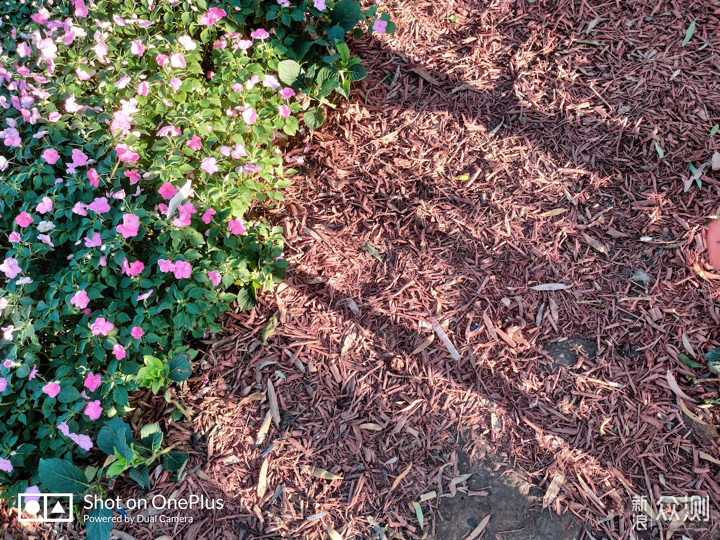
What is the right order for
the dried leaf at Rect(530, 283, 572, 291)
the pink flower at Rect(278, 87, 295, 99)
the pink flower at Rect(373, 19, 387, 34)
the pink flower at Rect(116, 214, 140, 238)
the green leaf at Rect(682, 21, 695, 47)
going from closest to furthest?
1. the pink flower at Rect(116, 214, 140, 238)
2. the dried leaf at Rect(530, 283, 572, 291)
3. the pink flower at Rect(278, 87, 295, 99)
4. the pink flower at Rect(373, 19, 387, 34)
5. the green leaf at Rect(682, 21, 695, 47)

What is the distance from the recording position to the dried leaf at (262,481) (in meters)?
2.26

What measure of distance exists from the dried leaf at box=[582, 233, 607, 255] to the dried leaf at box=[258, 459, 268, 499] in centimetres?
198

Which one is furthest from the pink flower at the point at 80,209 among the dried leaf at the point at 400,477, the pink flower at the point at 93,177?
the dried leaf at the point at 400,477

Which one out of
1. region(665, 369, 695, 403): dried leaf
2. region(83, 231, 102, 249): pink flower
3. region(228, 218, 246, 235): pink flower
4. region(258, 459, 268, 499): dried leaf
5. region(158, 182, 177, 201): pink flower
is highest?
region(158, 182, 177, 201): pink flower

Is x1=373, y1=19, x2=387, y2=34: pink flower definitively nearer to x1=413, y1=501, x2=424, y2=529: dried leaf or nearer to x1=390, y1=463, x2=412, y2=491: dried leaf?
x1=390, y1=463, x2=412, y2=491: dried leaf

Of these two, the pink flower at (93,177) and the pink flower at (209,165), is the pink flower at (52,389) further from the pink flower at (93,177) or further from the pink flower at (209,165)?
the pink flower at (209,165)

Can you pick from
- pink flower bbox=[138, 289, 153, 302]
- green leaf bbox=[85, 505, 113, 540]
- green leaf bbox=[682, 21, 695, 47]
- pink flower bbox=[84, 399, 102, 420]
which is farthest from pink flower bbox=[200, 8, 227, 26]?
green leaf bbox=[682, 21, 695, 47]

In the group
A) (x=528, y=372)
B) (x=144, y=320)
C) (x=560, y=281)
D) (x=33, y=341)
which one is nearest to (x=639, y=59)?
(x=560, y=281)

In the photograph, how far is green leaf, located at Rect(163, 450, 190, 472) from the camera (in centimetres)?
228

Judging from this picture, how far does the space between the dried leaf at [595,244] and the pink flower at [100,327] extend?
7.80 feet

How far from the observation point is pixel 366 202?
9.34 feet

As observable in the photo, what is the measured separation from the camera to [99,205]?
7.39 feet

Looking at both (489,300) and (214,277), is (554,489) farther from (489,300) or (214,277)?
(214,277)

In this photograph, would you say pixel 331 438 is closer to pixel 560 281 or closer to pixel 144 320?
pixel 144 320
